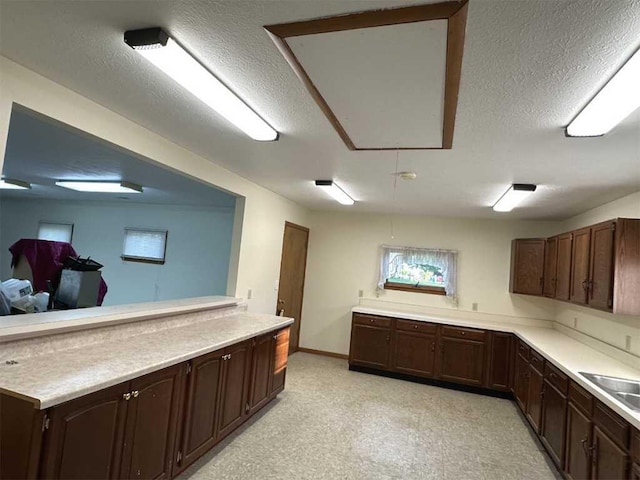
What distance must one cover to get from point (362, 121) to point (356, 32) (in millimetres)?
826

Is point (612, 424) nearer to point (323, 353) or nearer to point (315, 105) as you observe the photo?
point (315, 105)

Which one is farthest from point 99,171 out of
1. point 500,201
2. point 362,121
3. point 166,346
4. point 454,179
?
point 500,201

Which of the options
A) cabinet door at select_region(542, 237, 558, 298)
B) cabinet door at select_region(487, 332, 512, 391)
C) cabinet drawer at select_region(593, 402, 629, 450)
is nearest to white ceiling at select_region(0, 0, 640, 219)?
cabinet door at select_region(542, 237, 558, 298)

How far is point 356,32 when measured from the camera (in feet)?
4.30

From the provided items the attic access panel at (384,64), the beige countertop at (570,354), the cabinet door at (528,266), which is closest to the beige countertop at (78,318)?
the attic access panel at (384,64)

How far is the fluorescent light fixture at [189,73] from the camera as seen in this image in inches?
57.2

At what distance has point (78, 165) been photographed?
3912 mm

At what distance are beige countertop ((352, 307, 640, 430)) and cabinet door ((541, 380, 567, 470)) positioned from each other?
0.83 ft

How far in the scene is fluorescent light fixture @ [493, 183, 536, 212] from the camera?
327cm

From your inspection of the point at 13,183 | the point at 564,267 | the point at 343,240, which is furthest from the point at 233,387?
the point at 13,183

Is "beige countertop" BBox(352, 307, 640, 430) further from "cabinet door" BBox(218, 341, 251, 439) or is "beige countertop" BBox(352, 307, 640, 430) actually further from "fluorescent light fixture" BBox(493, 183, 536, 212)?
"cabinet door" BBox(218, 341, 251, 439)

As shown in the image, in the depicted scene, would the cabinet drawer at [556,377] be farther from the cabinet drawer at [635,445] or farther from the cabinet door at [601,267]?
the cabinet drawer at [635,445]

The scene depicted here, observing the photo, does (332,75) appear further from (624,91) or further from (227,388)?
(227,388)

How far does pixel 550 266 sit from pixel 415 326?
1831mm
